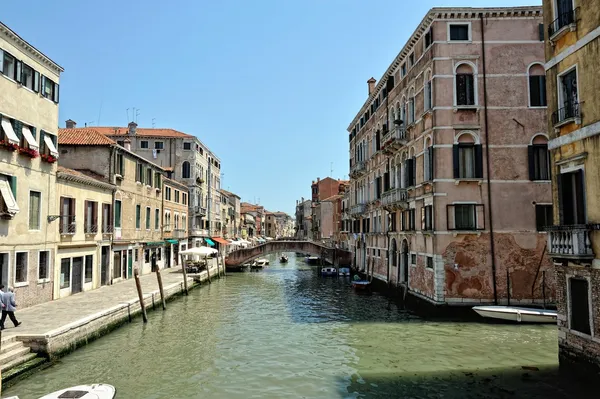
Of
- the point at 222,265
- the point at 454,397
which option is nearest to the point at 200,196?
the point at 222,265

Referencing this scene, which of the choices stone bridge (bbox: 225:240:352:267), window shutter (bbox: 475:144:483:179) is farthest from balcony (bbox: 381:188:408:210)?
stone bridge (bbox: 225:240:352:267)

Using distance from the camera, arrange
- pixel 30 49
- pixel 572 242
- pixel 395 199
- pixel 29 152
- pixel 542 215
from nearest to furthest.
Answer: pixel 572 242 → pixel 29 152 → pixel 30 49 → pixel 542 215 → pixel 395 199

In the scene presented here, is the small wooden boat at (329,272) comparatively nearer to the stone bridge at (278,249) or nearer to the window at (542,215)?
the stone bridge at (278,249)

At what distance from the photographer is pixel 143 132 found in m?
41.5

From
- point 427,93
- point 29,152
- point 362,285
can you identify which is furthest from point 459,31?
point 29,152

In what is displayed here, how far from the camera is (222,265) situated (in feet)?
134

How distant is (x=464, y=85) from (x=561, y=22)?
26.9 ft

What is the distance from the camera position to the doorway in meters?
19.5

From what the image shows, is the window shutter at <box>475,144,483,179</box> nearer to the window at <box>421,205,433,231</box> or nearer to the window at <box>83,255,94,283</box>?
the window at <box>421,205,433,231</box>

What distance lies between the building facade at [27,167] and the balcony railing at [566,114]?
15843 mm

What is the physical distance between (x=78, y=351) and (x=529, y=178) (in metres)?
17.2

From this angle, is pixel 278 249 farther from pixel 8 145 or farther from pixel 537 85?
pixel 8 145

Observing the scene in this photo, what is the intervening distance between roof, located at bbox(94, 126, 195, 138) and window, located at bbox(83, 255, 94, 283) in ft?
71.2

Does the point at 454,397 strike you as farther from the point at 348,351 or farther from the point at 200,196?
the point at 200,196
